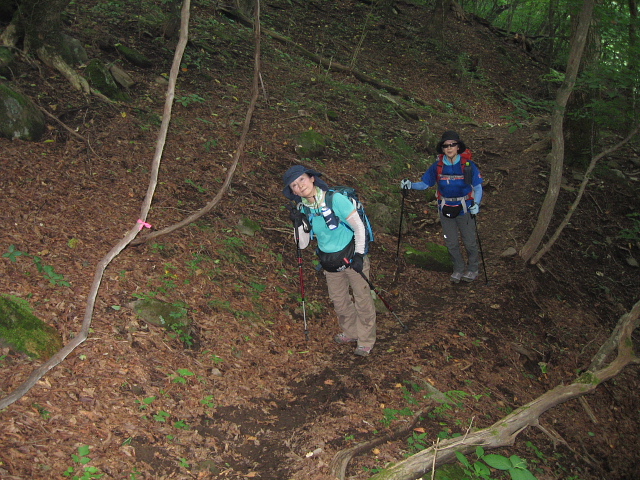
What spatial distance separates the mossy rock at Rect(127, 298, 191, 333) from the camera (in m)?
5.38

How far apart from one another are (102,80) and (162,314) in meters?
5.56

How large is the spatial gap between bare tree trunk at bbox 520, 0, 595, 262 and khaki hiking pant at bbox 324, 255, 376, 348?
4.38 metres

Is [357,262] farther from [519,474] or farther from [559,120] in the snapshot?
[559,120]

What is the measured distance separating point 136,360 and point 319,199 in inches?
103

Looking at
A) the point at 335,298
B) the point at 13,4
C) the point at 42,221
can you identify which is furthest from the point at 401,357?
the point at 13,4

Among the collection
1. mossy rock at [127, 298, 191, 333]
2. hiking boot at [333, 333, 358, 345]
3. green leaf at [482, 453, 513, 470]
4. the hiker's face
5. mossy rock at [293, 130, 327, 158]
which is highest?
the hiker's face

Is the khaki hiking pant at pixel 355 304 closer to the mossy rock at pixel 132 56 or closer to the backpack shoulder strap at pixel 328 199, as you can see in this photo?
the backpack shoulder strap at pixel 328 199

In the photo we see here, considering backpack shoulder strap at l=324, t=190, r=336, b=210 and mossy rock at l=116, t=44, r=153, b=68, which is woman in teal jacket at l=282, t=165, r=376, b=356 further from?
mossy rock at l=116, t=44, r=153, b=68

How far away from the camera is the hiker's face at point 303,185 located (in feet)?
17.0

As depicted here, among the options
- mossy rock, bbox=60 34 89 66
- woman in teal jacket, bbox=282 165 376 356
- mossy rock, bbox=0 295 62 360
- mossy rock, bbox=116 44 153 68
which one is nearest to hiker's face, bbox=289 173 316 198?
woman in teal jacket, bbox=282 165 376 356

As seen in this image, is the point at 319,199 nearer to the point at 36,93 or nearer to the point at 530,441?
the point at 530,441

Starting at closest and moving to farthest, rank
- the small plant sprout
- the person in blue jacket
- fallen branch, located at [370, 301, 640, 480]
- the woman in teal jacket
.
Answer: the small plant sprout
fallen branch, located at [370, 301, 640, 480]
the woman in teal jacket
the person in blue jacket

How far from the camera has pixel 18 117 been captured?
707 cm

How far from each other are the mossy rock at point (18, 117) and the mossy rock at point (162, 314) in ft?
12.0
